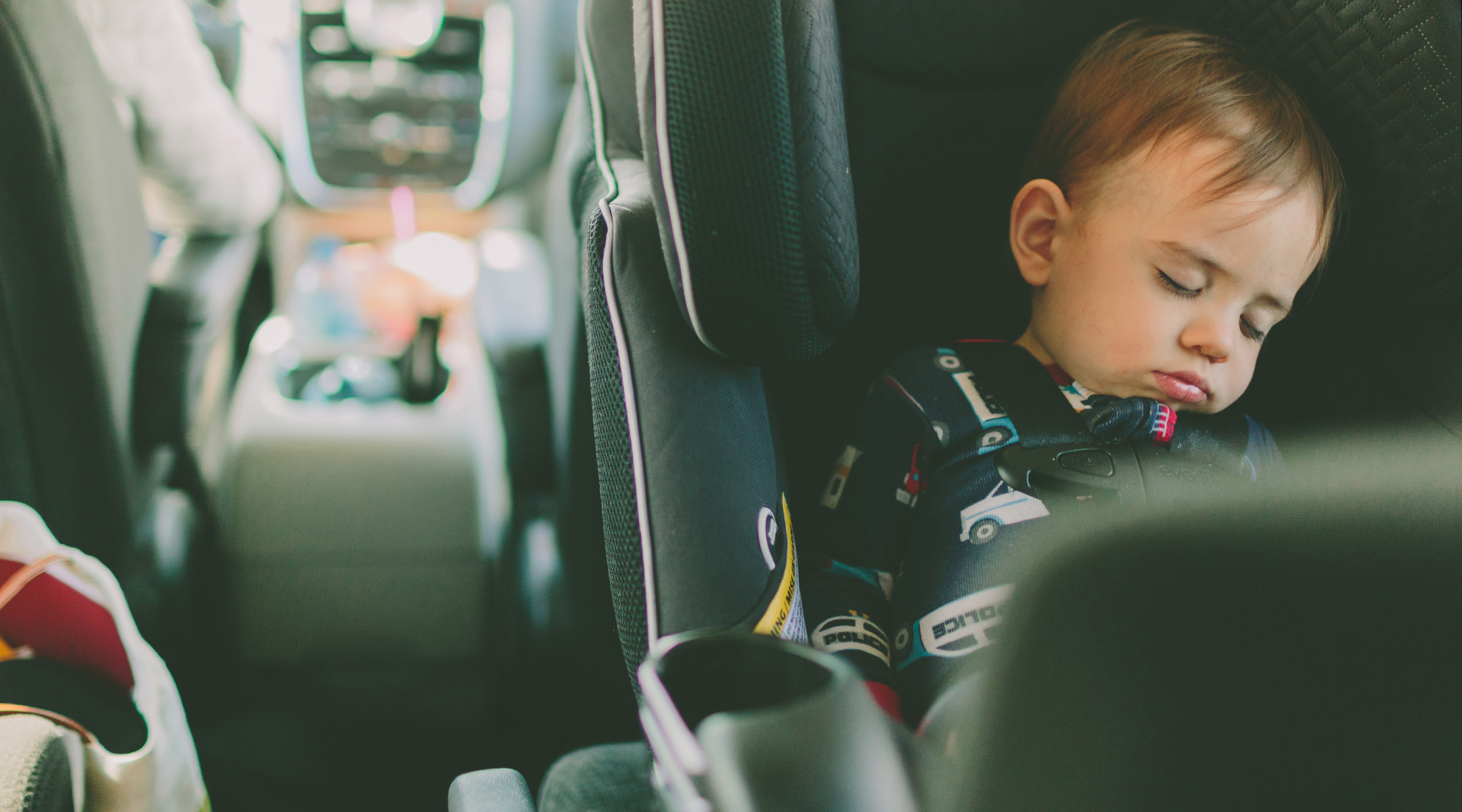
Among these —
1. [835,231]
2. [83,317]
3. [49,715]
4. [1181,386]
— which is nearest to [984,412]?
[1181,386]

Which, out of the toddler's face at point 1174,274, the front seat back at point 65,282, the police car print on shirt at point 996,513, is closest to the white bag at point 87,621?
the front seat back at point 65,282

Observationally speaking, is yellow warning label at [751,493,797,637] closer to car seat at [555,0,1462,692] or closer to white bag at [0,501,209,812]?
car seat at [555,0,1462,692]

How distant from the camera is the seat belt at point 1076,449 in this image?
2.42ft

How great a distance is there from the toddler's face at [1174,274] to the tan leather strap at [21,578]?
879 millimetres

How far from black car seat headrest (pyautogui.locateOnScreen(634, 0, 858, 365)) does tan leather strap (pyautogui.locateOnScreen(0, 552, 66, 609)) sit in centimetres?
55

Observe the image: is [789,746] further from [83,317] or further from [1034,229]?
[83,317]

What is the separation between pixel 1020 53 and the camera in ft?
2.79

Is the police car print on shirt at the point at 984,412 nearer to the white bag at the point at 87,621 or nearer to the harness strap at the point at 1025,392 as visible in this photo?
the harness strap at the point at 1025,392

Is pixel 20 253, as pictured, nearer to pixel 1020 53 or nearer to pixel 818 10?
pixel 818 10

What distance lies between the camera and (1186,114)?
0.76 metres

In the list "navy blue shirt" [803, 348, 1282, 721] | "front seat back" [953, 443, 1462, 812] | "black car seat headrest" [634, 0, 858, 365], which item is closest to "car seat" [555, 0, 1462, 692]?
"black car seat headrest" [634, 0, 858, 365]

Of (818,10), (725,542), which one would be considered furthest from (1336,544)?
(818,10)

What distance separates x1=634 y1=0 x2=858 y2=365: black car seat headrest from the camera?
0.58 m

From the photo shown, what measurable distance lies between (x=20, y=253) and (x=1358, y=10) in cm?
117
